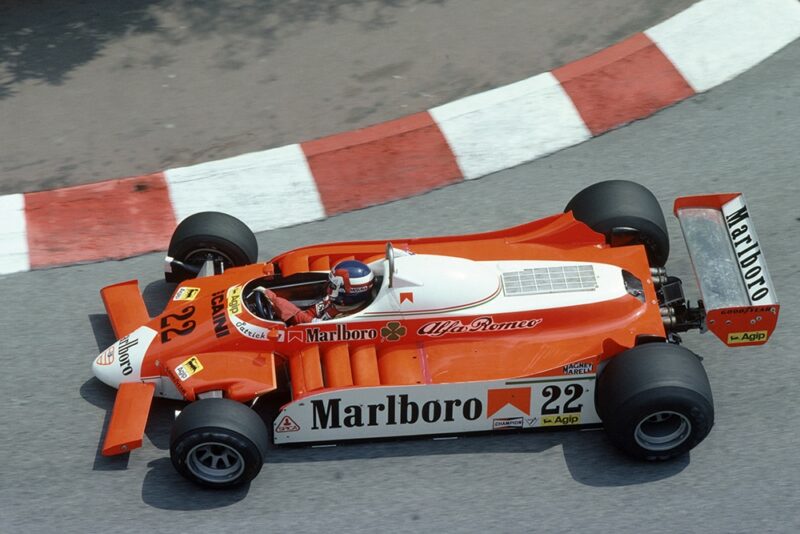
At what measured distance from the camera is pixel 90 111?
8930 millimetres

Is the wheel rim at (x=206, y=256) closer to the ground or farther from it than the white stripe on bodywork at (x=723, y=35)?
closer to the ground

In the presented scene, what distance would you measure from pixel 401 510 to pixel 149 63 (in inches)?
196

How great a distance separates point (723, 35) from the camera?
361 inches

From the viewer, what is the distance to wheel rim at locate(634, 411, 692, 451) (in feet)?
19.5

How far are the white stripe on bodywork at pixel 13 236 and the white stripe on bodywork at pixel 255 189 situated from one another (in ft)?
3.49

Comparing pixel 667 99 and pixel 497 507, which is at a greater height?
pixel 667 99

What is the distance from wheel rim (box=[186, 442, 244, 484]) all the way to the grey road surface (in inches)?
122

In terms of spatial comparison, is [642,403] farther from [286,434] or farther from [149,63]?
[149,63]

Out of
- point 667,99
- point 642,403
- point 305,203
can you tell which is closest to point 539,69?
point 667,99

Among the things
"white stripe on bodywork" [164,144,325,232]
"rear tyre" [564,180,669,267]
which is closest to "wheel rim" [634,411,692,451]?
"rear tyre" [564,180,669,267]

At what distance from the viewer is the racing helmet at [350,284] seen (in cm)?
620

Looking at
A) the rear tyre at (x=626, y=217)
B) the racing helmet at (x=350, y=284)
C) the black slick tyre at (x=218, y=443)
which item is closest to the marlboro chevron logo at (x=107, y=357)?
the black slick tyre at (x=218, y=443)

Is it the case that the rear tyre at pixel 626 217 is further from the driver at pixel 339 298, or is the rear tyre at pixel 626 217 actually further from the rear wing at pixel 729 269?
the driver at pixel 339 298

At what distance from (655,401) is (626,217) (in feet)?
4.92
